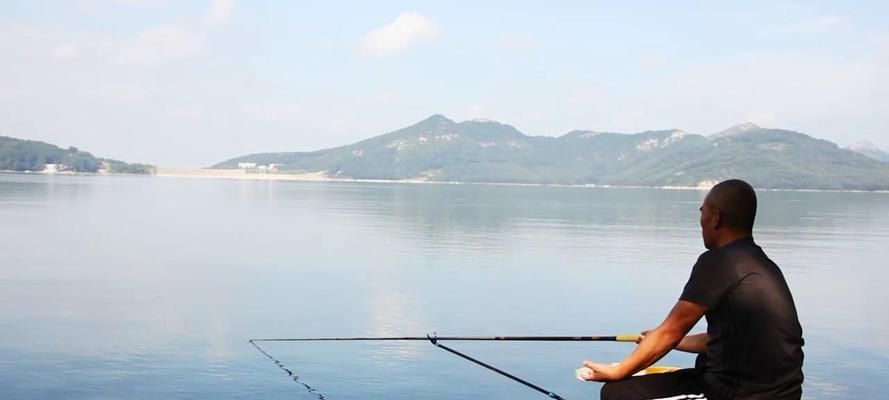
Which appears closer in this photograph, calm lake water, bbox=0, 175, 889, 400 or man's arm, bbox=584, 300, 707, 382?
man's arm, bbox=584, 300, 707, 382

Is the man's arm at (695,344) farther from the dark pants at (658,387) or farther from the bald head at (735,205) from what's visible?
the bald head at (735,205)

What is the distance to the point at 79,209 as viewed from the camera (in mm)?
66625

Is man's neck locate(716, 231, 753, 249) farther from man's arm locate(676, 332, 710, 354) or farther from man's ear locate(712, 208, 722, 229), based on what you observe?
man's arm locate(676, 332, 710, 354)

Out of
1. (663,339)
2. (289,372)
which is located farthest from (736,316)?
(289,372)

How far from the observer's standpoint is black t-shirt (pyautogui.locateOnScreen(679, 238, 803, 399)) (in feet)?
17.0

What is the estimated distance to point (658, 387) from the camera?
19.2 feet

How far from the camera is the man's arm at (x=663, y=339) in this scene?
5.30 m

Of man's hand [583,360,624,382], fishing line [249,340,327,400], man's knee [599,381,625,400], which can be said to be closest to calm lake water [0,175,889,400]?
fishing line [249,340,327,400]

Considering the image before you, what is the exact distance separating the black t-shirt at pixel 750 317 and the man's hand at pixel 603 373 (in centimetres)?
66

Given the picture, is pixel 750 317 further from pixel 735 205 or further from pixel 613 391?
pixel 613 391

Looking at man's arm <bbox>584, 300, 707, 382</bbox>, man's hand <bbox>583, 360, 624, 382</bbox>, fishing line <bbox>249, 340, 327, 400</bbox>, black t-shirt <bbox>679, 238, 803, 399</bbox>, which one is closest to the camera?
black t-shirt <bbox>679, 238, 803, 399</bbox>

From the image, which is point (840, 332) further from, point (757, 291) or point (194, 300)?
point (757, 291)

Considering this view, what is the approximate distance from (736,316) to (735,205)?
68 cm

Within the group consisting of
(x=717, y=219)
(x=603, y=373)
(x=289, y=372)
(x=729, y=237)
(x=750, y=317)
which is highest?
(x=717, y=219)
